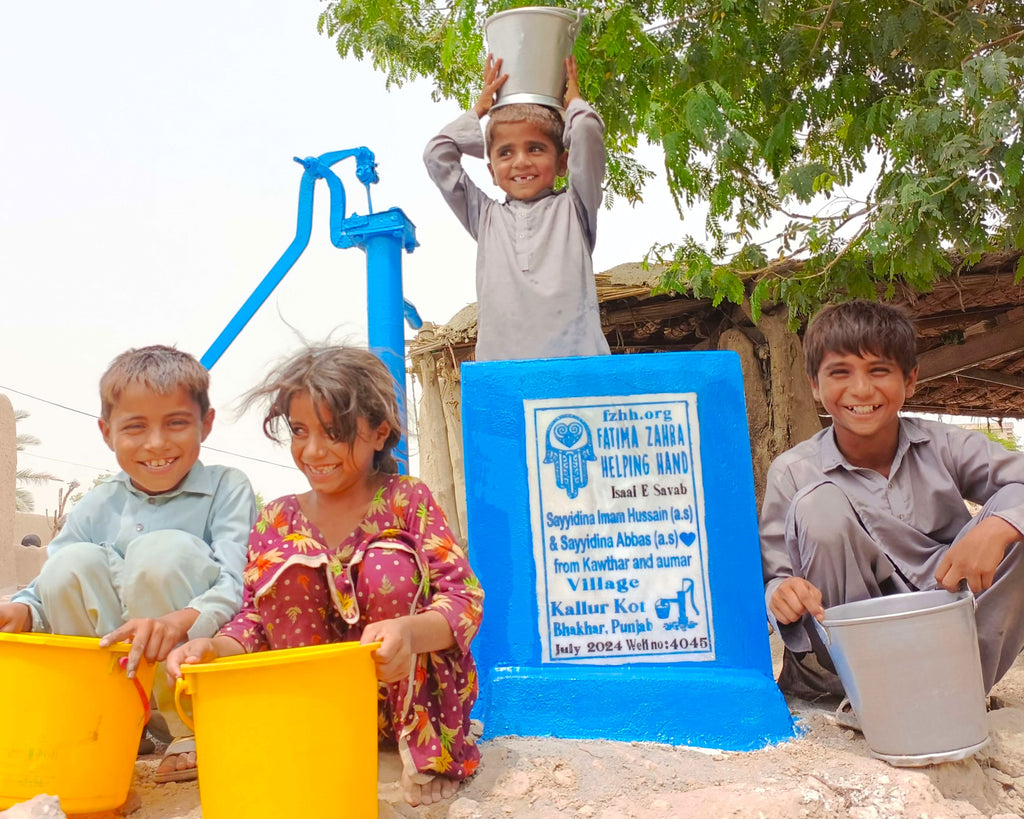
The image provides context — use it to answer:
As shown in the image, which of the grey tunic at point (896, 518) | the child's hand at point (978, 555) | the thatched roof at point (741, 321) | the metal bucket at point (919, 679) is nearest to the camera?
the metal bucket at point (919, 679)

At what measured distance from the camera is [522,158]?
2865 mm

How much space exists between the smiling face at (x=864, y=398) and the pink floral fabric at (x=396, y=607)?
3.61 ft

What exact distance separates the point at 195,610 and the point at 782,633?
1.38m

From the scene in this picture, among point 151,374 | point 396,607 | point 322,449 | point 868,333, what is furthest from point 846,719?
point 151,374

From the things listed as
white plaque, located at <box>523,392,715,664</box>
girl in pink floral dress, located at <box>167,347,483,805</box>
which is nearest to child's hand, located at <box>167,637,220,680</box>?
girl in pink floral dress, located at <box>167,347,483,805</box>

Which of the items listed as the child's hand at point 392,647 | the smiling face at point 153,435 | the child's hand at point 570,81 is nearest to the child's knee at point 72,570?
the smiling face at point 153,435

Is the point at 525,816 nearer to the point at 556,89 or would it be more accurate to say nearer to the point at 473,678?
the point at 473,678

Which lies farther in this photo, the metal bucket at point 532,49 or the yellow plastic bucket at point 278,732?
the metal bucket at point 532,49

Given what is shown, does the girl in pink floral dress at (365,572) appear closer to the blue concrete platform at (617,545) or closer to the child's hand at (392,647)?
the child's hand at (392,647)

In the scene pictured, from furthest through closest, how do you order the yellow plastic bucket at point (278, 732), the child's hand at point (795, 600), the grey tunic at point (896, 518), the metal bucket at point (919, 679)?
the grey tunic at point (896, 518) < the child's hand at point (795, 600) < the metal bucket at point (919, 679) < the yellow plastic bucket at point (278, 732)

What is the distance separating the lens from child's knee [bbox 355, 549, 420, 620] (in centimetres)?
167

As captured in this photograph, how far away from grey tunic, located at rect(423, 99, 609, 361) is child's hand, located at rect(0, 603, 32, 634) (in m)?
1.43

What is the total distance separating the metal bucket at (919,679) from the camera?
69.0 inches

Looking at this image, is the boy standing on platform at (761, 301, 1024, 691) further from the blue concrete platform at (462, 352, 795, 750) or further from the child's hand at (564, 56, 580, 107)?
the child's hand at (564, 56, 580, 107)
